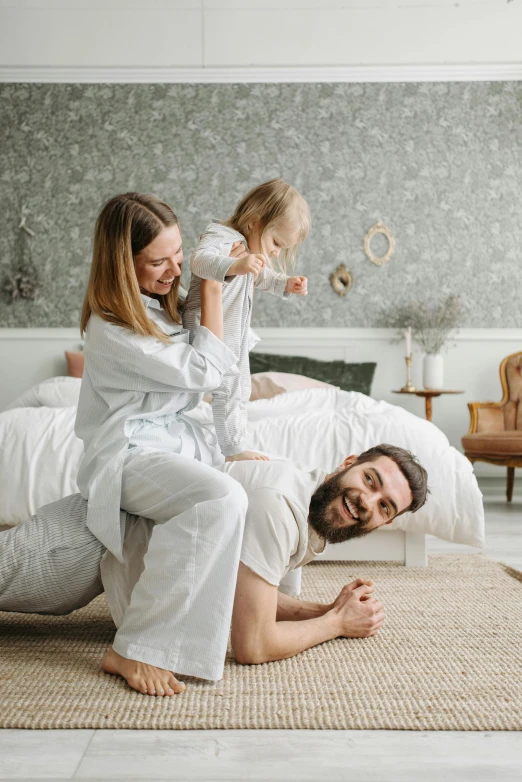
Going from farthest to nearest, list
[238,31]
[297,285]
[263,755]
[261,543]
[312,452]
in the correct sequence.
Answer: [238,31]
[312,452]
[297,285]
[261,543]
[263,755]

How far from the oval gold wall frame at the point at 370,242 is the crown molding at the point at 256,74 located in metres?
0.98

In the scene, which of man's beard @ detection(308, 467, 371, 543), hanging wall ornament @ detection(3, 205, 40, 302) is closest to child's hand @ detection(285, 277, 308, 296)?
man's beard @ detection(308, 467, 371, 543)

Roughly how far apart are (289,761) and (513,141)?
4889 millimetres

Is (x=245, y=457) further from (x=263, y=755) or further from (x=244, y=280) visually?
(x=263, y=755)

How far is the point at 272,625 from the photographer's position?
1.75m

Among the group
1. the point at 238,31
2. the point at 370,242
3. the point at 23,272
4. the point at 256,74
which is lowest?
the point at 23,272

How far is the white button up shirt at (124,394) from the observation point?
1738 millimetres

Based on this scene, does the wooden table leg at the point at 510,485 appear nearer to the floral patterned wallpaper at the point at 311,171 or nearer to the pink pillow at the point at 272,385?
the floral patterned wallpaper at the point at 311,171

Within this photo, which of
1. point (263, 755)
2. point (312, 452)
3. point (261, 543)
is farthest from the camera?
point (312, 452)

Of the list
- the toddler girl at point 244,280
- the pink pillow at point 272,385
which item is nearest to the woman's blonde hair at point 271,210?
the toddler girl at point 244,280

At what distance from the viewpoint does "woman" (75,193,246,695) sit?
159cm

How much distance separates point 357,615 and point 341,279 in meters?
3.59

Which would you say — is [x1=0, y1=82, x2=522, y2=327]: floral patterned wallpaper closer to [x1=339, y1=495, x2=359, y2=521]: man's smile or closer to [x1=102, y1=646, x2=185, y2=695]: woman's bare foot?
[x1=339, y1=495, x2=359, y2=521]: man's smile

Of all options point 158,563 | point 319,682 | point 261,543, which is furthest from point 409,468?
point 158,563
